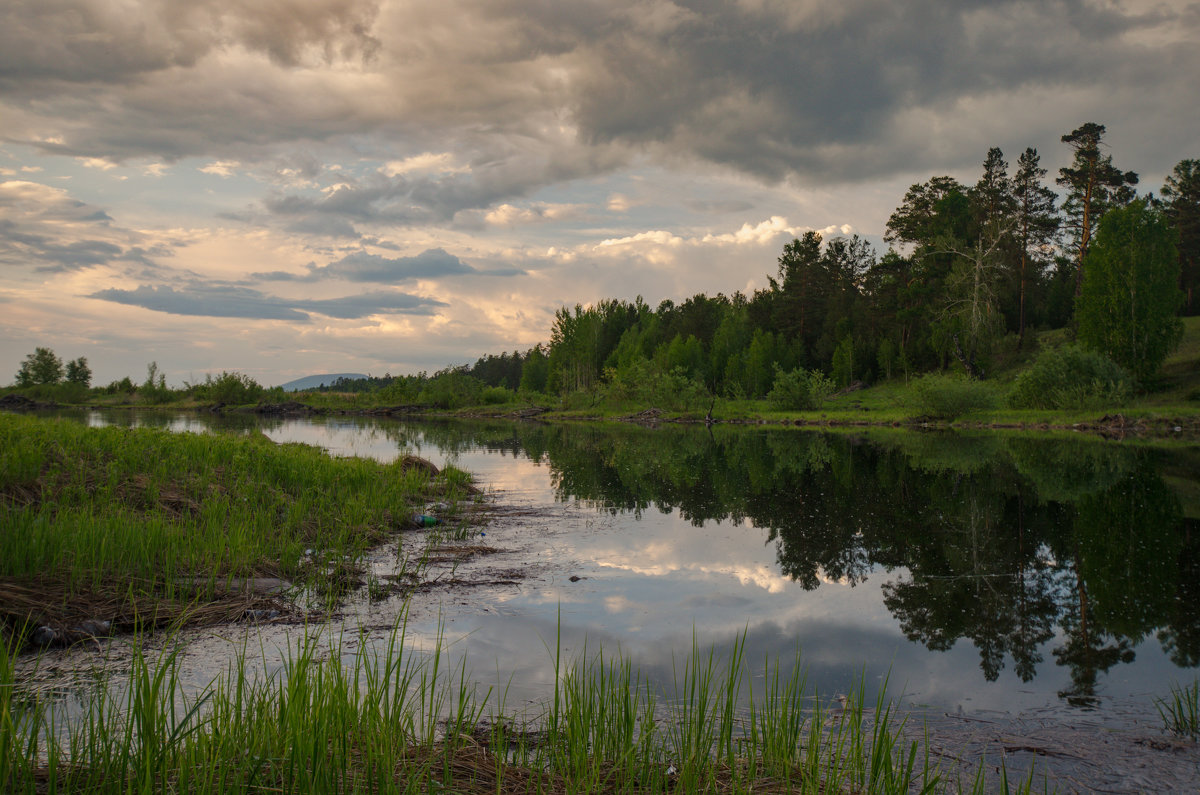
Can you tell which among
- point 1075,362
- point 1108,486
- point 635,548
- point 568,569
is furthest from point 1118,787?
point 1075,362

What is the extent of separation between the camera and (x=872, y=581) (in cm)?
881

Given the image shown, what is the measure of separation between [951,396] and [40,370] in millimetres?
109910

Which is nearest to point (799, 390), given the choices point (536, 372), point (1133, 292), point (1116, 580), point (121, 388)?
point (1133, 292)

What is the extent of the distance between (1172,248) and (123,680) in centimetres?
5384

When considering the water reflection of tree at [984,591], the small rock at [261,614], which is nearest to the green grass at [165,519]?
the small rock at [261,614]

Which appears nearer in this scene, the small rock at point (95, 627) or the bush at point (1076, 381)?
the small rock at point (95, 627)

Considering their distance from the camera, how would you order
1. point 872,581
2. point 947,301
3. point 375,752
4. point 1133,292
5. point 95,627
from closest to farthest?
point 375,752 < point 95,627 < point 872,581 < point 1133,292 < point 947,301

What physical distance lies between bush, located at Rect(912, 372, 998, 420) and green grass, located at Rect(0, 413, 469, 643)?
3586cm

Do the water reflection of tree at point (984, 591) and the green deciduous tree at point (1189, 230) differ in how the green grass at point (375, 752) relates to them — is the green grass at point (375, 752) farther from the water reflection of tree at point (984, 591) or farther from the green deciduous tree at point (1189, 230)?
the green deciduous tree at point (1189, 230)

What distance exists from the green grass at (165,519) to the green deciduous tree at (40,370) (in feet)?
Result: 332

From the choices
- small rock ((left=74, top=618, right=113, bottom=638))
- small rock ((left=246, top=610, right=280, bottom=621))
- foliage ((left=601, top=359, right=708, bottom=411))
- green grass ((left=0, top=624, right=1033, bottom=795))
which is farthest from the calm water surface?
foliage ((left=601, top=359, right=708, bottom=411))

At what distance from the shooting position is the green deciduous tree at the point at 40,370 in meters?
91.8

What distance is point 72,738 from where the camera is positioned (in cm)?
326

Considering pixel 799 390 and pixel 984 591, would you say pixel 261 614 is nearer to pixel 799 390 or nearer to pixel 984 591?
pixel 984 591
